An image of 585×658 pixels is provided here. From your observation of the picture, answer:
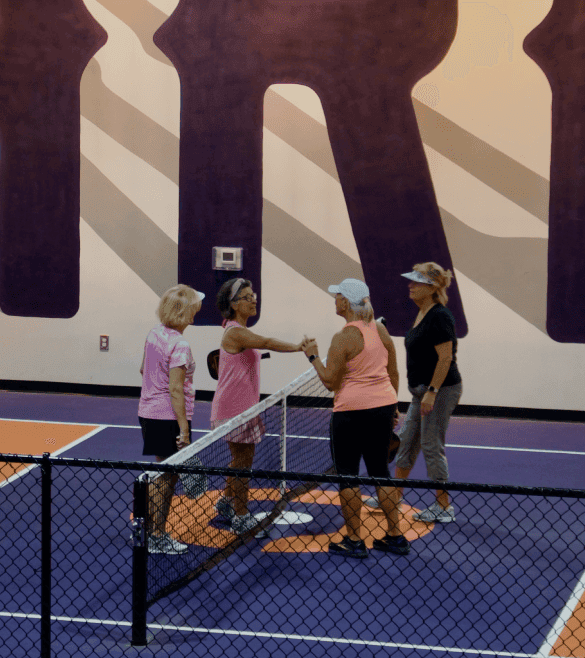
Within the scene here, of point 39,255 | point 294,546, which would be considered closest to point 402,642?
point 294,546

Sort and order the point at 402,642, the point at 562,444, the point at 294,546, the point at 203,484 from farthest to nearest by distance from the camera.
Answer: the point at 562,444 < the point at 294,546 < the point at 203,484 < the point at 402,642

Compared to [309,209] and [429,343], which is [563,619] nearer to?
[429,343]

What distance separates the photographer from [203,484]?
5258mm

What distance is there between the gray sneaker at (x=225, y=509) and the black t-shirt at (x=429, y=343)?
5.16 ft

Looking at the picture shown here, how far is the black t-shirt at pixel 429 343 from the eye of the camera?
598cm

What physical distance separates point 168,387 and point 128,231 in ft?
20.8

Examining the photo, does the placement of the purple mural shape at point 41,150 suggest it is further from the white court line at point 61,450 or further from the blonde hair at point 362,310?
the blonde hair at point 362,310

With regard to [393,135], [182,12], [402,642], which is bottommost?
[402,642]

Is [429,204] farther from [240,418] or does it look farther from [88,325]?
[240,418]

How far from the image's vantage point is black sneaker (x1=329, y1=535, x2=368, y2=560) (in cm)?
548

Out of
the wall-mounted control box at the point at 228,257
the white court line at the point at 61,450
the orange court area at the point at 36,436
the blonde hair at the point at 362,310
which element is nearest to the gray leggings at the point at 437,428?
the blonde hair at the point at 362,310

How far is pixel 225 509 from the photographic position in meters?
5.93

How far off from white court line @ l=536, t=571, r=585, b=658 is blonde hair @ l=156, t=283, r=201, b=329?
9.33ft

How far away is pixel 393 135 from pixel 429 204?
99 centimetres
